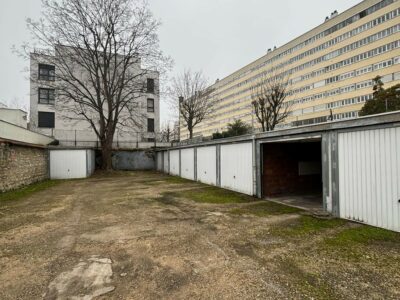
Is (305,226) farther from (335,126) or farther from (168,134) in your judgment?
(168,134)

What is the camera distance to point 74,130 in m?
27.0

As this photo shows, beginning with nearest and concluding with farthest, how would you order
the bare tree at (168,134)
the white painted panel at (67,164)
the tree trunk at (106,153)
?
the white painted panel at (67,164)
the tree trunk at (106,153)
the bare tree at (168,134)

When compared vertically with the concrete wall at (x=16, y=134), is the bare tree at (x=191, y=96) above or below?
above

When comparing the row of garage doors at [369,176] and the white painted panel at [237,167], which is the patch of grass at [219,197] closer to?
the white painted panel at [237,167]

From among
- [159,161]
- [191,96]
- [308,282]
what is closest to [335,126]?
[308,282]

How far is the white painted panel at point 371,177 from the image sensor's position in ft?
17.6

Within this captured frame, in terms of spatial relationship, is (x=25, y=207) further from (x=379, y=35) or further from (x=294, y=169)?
(x=379, y=35)

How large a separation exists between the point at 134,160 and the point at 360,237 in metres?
24.5

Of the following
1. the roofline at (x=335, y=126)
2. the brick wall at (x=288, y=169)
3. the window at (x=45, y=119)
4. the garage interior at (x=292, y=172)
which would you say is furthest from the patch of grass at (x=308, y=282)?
the window at (x=45, y=119)

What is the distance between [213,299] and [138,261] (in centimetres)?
171

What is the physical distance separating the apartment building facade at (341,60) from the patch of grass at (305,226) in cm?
2275

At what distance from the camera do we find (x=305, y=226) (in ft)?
A: 19.5

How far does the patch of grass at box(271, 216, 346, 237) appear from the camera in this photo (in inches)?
A: 216

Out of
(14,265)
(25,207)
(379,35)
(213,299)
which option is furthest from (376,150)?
(379,35)
